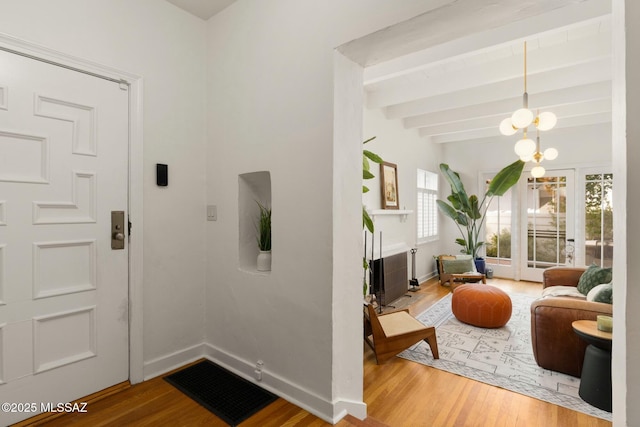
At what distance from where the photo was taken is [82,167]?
1.97m

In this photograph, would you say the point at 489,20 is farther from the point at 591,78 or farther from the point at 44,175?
the point at 591,78

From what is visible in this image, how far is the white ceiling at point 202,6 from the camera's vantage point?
2350mm

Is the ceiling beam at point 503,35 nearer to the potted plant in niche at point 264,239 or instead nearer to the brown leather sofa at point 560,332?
the potted plant in niche at point 264,239

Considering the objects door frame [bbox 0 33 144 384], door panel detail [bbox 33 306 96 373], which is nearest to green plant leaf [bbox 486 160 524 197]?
door frame [bbox 0 33 144 384]

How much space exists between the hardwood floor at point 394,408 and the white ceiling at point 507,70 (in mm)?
2243

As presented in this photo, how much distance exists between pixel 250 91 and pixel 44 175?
134 cm

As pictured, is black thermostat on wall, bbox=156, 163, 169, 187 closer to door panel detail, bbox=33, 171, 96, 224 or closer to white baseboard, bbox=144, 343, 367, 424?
door panel detail, bbox=33, 171, 96, 224

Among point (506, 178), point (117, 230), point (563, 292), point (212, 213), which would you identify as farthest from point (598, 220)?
point (117, 230)

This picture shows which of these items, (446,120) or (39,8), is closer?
(39,8)

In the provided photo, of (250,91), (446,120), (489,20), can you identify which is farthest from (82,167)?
(446,120)

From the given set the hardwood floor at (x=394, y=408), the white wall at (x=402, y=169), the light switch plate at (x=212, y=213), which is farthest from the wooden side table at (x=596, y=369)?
the light switch plate at (x=212, y=213)

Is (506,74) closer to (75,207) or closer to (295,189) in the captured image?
(295,189)

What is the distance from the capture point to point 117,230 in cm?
213

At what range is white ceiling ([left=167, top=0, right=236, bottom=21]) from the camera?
2350 mm
